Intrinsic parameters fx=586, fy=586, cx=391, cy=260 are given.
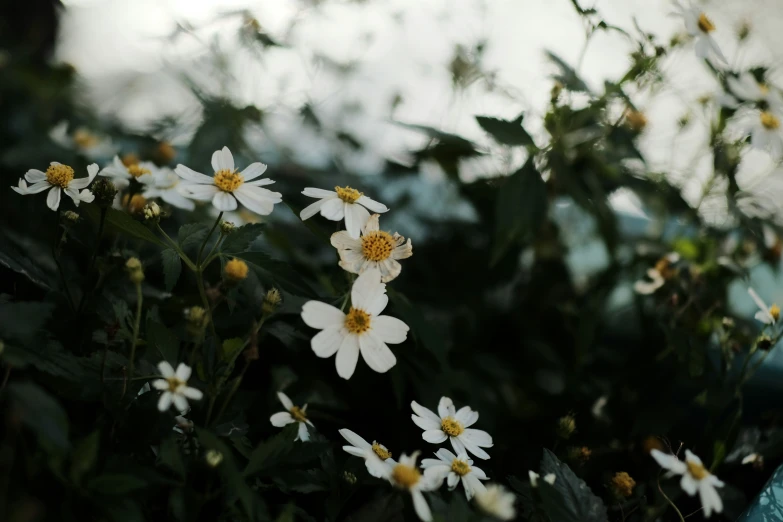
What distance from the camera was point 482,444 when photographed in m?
0.53

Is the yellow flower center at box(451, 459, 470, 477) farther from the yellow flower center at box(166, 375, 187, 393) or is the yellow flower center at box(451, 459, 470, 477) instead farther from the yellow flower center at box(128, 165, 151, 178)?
the yellow flower center at box(128, 165, 151, 178)

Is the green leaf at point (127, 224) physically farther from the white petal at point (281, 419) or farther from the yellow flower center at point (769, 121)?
the yellow flower center at point (769, 121)

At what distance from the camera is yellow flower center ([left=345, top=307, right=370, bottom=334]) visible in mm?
475

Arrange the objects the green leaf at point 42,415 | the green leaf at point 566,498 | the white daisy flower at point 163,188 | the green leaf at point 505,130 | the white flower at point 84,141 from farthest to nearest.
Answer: the white flower at point 84,141, the green leaf at point 505,130, the white daisy flower at point 163,188, the green leaf at point 566,498, the green leaf at point 42,415

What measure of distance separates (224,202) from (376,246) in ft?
0.43

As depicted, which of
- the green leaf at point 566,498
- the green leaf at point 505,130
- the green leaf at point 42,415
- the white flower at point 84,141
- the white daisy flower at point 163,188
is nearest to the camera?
the green leaf at point 42,415

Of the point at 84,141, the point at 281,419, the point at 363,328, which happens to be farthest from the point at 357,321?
the point at 84,141

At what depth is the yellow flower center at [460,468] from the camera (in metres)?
0.49

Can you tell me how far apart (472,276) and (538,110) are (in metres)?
0.32

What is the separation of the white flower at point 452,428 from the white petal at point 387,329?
2.8 inches

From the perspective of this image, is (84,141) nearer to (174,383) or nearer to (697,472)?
(174,383)

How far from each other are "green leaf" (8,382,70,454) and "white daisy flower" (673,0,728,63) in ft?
2.74

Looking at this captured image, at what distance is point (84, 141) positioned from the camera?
1.19m

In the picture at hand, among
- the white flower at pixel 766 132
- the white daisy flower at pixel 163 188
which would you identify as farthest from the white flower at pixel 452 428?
the white flower at pixel 766 132
